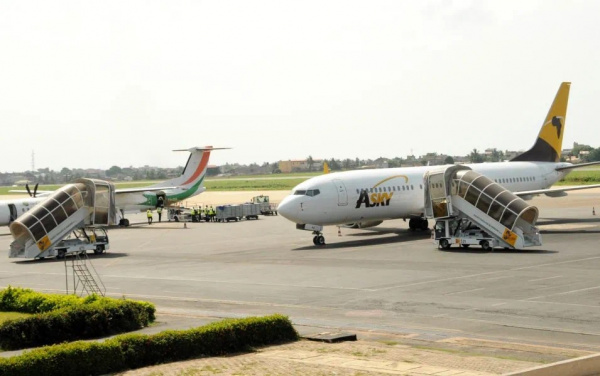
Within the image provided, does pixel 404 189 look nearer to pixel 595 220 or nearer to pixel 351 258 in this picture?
pixel 351 258

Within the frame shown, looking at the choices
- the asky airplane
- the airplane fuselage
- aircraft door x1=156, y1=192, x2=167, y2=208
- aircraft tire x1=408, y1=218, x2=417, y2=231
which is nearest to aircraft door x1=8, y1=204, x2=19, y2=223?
the asky airplane

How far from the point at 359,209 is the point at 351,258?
30.1 feet

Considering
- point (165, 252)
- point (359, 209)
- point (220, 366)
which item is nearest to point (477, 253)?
point (359, 209)

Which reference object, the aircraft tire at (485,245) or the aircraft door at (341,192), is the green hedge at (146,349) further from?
the aircraft door at (341,192)

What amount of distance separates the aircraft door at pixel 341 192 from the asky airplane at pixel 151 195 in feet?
101

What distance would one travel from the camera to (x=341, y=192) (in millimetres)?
55281

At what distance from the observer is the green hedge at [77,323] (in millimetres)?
24750

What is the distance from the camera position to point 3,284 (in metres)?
42.3

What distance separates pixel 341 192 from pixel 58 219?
1804cm

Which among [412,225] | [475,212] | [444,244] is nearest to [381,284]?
[444,244]

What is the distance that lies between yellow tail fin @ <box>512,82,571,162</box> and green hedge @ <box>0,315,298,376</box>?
167ft

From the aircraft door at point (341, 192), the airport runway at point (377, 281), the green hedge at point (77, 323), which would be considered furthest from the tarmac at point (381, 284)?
the aircraft door at point (341, 192)

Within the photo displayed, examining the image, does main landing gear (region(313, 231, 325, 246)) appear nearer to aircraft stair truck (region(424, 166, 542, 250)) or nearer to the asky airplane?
aircraft stair truck (region(424, 166, 542, 250))

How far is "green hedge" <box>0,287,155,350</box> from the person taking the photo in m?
24.8
